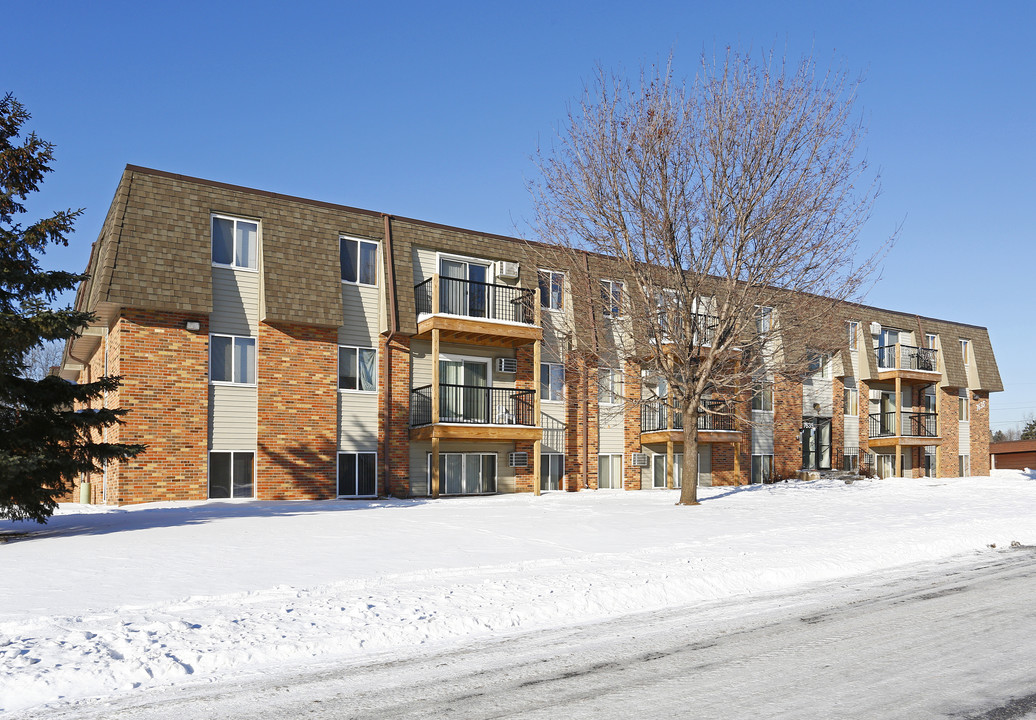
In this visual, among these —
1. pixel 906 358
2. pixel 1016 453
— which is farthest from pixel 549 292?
pixel 1016 453

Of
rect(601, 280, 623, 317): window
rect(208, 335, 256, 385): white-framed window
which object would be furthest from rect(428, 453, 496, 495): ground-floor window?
rect(601, 280, 623, 317): window

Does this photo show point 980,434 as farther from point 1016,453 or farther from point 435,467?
point 435,467

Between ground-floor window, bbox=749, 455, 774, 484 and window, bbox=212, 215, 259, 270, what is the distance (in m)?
21.0

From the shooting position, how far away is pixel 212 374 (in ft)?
66.8

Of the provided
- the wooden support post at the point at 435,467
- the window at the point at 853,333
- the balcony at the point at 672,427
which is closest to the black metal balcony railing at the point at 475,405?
the wooden support post at the point at 435,467

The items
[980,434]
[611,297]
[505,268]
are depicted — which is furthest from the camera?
[980,434]

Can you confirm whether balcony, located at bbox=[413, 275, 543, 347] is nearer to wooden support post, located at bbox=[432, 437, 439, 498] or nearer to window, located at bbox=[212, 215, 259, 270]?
wooden support post, located at bbox=[432, 437, 439, 498]

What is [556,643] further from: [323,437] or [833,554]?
[323,437]

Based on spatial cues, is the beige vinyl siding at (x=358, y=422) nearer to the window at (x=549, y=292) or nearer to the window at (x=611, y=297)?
the window at (x=549, y=292)

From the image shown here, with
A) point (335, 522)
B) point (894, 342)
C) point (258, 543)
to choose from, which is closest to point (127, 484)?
point (335, 522)

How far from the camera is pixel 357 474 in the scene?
2234cm

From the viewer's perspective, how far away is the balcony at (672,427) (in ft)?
92.5

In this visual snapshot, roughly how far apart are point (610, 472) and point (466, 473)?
577cm

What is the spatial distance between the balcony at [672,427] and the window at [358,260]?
10.6 meters
